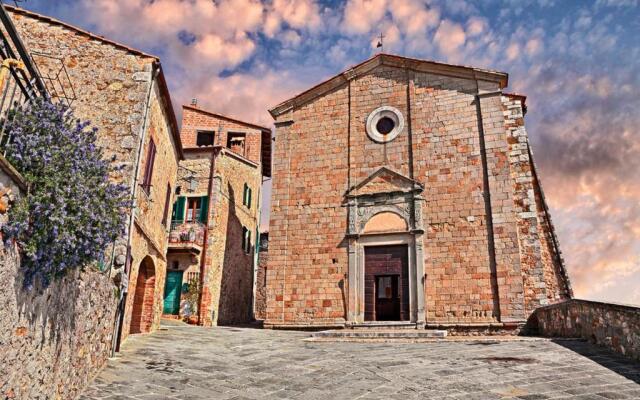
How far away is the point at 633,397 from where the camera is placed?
508cm

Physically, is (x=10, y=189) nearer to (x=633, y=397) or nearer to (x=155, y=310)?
(x=633, y=397)

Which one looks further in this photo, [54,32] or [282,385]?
[54,32]

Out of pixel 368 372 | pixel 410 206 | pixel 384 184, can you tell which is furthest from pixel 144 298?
pixel 410 206

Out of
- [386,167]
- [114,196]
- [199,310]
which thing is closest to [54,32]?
[114,196]

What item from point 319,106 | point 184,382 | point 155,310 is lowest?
point 184,382

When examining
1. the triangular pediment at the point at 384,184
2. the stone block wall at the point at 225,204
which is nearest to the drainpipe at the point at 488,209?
the triangular pediment at the point at 384,184

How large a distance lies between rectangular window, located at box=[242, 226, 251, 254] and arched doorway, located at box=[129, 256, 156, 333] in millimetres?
10448

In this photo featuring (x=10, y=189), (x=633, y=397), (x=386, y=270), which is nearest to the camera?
(x=10, y=189)

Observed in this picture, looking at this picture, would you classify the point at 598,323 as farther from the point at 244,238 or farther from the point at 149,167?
the point at 244,238

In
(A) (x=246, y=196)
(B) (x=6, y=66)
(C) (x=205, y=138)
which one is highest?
(C) (x=205, y=138)

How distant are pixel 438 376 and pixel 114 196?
490 cm

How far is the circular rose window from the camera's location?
51.1 ft

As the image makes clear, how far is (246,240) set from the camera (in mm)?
22156

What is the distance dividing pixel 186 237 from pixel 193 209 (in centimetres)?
128
